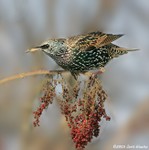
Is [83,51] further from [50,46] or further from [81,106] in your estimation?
[81,106]

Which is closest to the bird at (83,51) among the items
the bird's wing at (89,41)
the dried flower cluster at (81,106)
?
the bird's wing at (89,41)

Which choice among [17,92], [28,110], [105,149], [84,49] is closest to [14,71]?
[17,92]

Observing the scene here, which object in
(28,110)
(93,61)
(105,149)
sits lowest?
(105,149)

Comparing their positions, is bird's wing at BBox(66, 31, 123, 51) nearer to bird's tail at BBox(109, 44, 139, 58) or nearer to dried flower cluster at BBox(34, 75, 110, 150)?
bird's tail at BBox(109, 44, 139, 58)

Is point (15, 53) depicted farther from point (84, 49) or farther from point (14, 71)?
point (84, 49)

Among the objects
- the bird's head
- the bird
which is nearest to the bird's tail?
the bird

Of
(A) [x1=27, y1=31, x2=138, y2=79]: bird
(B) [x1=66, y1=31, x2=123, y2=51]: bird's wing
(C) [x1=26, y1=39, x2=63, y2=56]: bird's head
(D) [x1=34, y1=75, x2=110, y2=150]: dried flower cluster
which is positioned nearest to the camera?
(D) [x1=34, y1=75, x2=110, y2=150]: dried flower cluster

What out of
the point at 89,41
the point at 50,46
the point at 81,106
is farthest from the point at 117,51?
the point at 81,106

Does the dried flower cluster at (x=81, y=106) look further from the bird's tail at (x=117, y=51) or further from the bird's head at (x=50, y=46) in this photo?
the bird's tail at (x=117, y=51)
